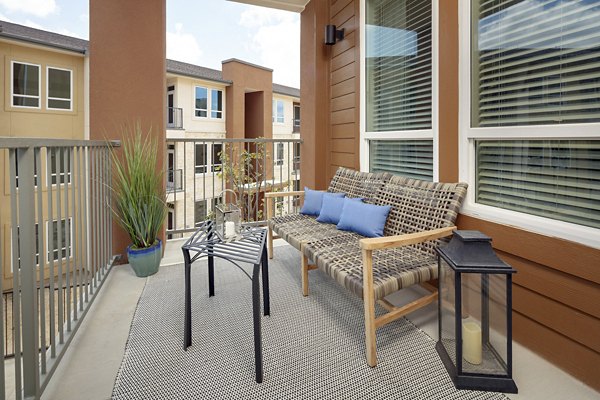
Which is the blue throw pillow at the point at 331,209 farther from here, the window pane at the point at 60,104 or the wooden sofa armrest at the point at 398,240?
the window pane at the point at 60,104

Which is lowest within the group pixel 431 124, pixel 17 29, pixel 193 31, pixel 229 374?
pixel 229 374

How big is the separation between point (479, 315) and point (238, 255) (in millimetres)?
1211

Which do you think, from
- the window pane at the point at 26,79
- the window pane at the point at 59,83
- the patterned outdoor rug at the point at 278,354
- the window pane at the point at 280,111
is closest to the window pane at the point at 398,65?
the patterned outdoor rug at the point at 278,354

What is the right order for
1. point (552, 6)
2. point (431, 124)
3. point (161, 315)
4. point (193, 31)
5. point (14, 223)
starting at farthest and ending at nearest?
point (193, 31)
point (431, 124)
point (161, 315)
point (552, 6)
point (14, 223)

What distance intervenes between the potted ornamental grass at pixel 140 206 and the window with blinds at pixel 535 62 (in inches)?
97.3

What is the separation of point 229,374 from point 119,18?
3043 mm

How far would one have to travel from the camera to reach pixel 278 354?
1.77 meters

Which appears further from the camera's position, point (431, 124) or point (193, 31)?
point (193, 31)

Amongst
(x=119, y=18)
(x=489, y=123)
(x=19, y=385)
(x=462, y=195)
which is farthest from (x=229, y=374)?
(x=119, y=18)

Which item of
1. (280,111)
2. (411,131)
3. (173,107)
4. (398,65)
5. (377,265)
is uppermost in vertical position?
(280,111)

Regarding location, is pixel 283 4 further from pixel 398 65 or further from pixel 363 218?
pixel 363 218

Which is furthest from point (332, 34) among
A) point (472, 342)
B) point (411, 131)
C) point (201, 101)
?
point (201, 101)

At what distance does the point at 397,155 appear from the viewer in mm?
2992

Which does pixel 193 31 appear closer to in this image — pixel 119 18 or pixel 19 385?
pixel 119 18
